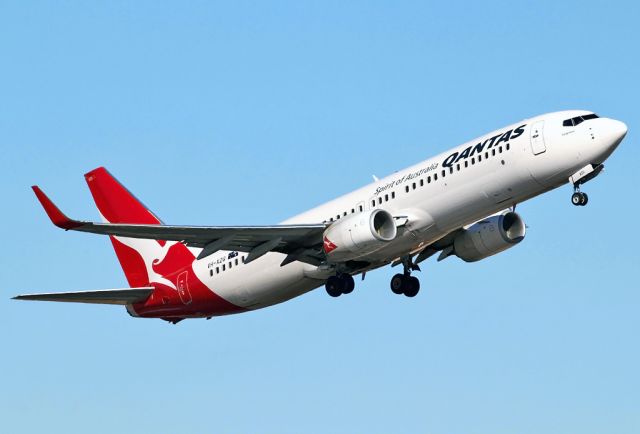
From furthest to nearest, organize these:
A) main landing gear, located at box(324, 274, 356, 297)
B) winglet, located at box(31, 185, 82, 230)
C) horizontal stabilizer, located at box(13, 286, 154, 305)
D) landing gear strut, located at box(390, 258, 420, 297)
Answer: landing gear strut, located at box(390, 258, 420, 297) → horizontal stabilizer, located at box(13, 286, 154, 305) → main landing gear, located at box(324, 274, 356, 297) → winglet, located at box(31, 185, 82, 230)

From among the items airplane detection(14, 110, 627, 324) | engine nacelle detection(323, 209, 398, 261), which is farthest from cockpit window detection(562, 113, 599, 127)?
engine nacelle detection(323, 209, 398, 261)

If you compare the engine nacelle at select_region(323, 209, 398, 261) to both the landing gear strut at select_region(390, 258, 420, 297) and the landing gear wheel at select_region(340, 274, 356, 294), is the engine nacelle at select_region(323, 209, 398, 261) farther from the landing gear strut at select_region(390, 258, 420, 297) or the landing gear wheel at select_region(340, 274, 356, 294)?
the landing gear strut at select_region(390, 258, 420, 297)

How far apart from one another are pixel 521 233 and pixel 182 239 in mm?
12826

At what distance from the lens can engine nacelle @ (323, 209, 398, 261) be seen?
44.9 m

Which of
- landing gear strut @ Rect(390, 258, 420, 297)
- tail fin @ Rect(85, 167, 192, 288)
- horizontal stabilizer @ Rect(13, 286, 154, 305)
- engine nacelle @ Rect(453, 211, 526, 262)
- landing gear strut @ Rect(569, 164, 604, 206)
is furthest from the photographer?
tail fin @ Rect(85, 167, 192, 288)

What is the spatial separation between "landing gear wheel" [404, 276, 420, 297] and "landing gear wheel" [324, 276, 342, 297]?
13.0 ft

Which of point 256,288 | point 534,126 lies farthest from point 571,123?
point 256,288

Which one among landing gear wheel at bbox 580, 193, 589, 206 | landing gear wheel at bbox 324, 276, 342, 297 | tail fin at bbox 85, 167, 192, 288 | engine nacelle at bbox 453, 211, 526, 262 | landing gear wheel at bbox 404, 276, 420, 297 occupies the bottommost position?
landing gear wheel at bbox 324, 276, 342, 297

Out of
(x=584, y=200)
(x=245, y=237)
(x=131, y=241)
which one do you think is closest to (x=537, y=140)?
(x=584, y=200)

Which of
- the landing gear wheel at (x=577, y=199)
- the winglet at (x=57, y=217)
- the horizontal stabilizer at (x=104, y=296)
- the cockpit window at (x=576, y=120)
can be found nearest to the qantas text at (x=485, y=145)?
the cockpit window at (x=576, y=120)

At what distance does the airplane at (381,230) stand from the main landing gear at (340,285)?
37 mm

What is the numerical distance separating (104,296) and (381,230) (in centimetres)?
1293

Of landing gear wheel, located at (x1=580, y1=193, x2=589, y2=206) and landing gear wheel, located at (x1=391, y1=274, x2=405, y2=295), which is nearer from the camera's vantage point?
landing gear wheel, located at (x1=580, y1=193, x2=589, y2=206)

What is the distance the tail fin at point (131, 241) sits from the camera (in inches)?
2143
